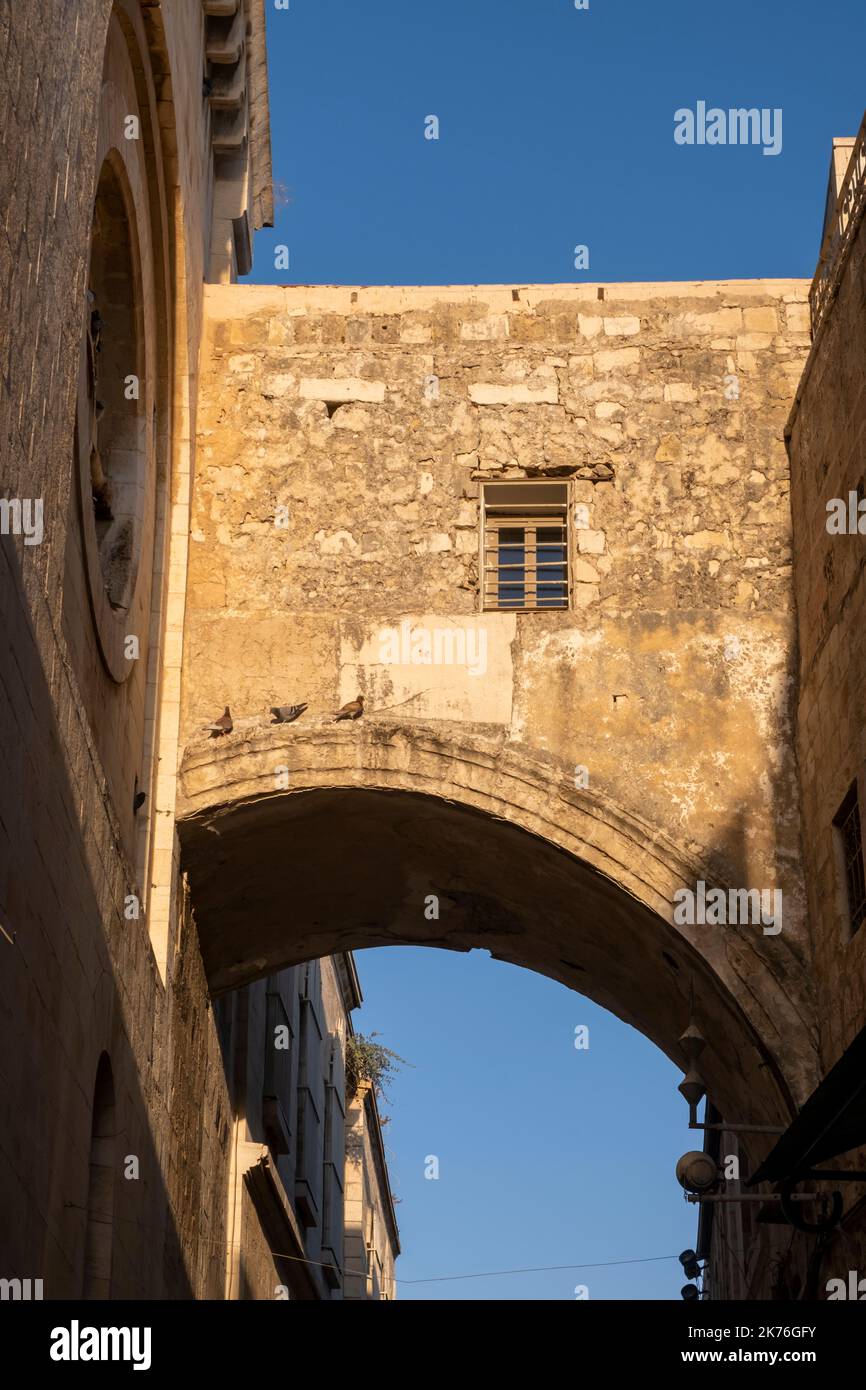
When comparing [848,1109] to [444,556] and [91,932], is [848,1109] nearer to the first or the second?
[91,932]

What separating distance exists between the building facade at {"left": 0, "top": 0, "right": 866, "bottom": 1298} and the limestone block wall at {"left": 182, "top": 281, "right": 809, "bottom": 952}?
2 centimetres

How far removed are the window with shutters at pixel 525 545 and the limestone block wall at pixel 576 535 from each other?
0.14m

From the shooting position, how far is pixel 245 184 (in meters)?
15.4

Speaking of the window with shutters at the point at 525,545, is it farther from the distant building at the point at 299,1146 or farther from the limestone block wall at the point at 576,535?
the distant building at the point at 299,1146

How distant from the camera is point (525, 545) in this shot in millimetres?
12281

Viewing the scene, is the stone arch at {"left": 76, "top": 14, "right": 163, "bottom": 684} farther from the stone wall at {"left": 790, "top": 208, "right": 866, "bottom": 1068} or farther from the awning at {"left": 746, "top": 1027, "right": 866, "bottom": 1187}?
the awning at {"left": 746, "top": 1027, "right": 866, "bottom": 1187}

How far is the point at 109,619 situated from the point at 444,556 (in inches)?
108

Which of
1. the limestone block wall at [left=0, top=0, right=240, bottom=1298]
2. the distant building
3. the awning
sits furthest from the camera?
the distant building

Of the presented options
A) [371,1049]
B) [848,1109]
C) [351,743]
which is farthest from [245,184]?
[371,1049]

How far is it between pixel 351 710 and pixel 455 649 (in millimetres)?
753

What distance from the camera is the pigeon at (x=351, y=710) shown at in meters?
11.5

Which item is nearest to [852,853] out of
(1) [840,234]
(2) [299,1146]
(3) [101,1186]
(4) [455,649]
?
(4) [455,649]

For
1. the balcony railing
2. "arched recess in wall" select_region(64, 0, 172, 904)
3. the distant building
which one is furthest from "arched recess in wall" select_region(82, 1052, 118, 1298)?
the balcony railing

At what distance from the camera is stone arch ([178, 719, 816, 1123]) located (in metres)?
10.8
